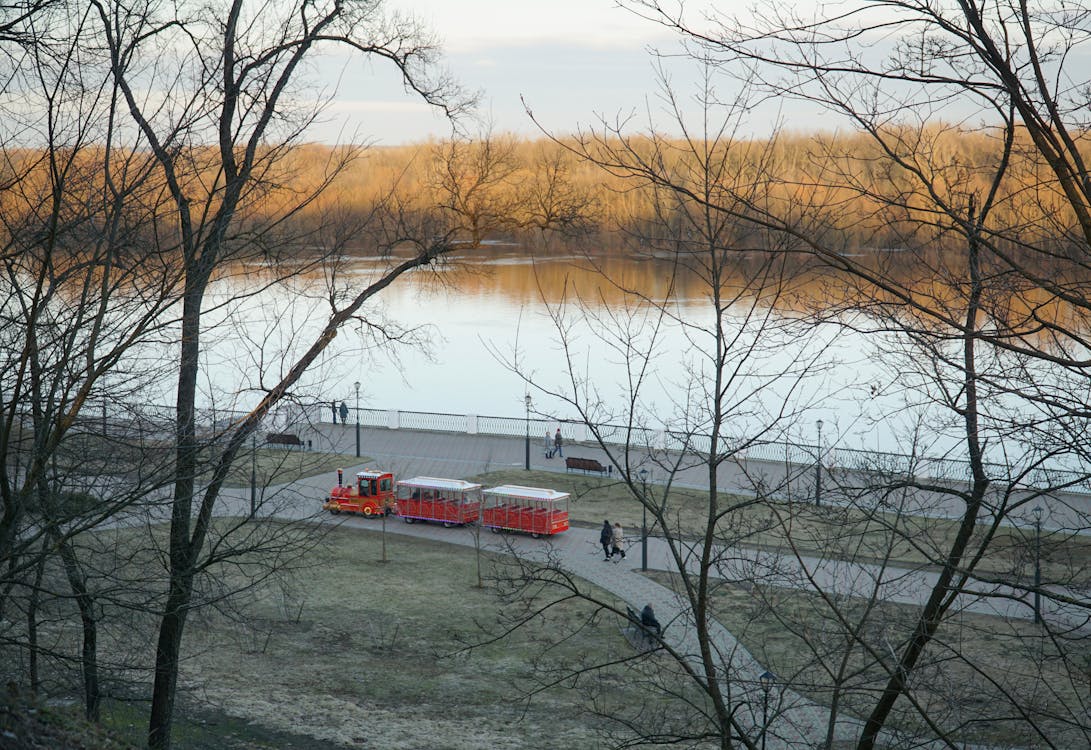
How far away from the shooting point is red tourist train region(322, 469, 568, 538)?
2516cm

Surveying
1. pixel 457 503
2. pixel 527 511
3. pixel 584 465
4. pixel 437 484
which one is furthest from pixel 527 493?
pixel 584 465

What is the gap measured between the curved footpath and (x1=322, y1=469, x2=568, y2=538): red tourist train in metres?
0.32

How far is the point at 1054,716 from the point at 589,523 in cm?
2154

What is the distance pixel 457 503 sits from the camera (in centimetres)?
2670

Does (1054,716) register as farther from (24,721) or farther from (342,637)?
(342,637)

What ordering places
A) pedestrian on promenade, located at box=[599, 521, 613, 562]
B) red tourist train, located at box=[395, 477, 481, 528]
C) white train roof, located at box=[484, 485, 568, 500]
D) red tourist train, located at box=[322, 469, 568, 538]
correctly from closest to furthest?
pedestrian on promenade, located at box=[599, 521, 613, 562]
white train roof, located at box=[484, 485, 568, 500]
red tourist train, located at box=[322, 469, 568, 538]
red tourist train, located at box=[395, 477, 481, 528]

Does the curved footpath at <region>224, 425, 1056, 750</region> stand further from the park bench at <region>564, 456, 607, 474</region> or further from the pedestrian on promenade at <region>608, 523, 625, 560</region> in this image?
the park bench at <region>564, 456, 607, 474</region>

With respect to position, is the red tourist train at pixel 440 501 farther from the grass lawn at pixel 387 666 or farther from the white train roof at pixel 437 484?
the grass lawn at pixel 387 666

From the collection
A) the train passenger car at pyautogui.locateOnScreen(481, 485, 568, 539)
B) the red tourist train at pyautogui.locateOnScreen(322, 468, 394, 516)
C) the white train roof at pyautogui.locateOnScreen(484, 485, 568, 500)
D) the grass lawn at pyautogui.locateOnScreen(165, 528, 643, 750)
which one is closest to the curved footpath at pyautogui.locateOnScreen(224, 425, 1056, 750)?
the train passenger car at pyautogui.locateOnScreen(481, 485, 568, 539)

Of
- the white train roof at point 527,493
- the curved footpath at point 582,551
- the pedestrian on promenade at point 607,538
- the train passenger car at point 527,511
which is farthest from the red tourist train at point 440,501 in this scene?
the pedestrian on promenade at point 607,538

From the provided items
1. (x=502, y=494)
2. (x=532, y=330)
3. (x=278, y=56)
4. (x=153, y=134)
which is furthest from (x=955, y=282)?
(x=532, y=330)

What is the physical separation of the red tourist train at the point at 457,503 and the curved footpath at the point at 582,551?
12.5 inches

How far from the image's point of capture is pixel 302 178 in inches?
397

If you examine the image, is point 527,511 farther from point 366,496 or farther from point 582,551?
point 366,496
